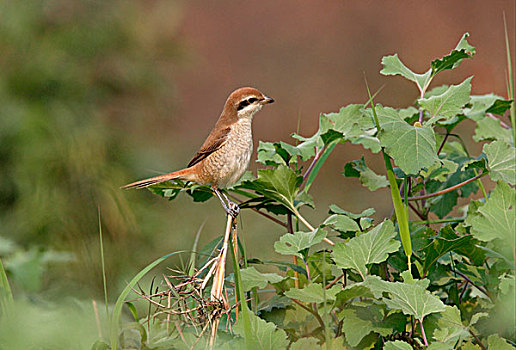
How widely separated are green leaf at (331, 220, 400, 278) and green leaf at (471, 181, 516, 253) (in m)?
0.08

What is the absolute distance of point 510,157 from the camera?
60cm

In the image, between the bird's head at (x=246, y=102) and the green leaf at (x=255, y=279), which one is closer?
the green leaf at (x=255, y=279)

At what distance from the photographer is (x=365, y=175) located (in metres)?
0.67

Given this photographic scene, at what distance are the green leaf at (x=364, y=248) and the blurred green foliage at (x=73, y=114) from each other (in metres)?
1.22

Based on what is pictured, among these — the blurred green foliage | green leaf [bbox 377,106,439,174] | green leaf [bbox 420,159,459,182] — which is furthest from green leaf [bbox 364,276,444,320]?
the blurred green foliage

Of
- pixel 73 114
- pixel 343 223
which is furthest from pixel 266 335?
pixel 73 114

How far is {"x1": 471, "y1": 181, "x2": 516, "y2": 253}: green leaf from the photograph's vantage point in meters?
0.51

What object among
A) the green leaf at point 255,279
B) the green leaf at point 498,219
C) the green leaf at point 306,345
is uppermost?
the green leaf at point 498,219

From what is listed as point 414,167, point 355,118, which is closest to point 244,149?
point 355,118

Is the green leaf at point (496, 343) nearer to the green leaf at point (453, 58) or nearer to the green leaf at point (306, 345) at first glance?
the green leaf at point (306, 345)

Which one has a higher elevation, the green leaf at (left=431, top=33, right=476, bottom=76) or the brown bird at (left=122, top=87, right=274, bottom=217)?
the green leaf at (left=431, top=33, right=476, bottom=76)

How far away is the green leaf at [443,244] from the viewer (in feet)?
1.67

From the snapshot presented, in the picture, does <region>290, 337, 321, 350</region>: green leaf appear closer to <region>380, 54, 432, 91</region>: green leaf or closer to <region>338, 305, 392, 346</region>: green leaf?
<region>338, 305, 392, 346</region>: green leaf

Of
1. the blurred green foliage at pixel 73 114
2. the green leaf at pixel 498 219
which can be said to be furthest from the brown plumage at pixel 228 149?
the blurred green foliage at pixel 73 114
